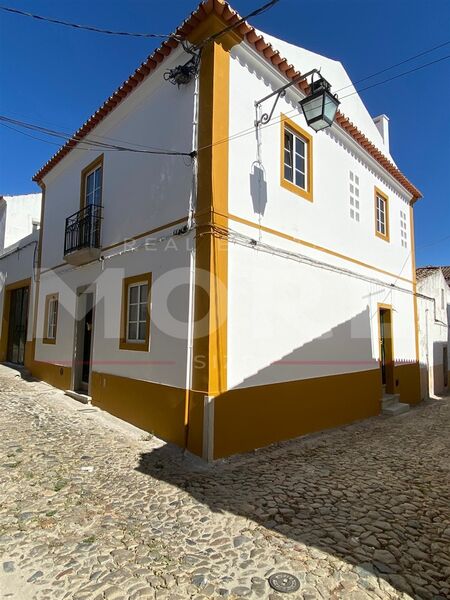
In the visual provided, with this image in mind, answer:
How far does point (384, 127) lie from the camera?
1111 cm

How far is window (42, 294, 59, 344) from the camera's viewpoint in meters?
9.96

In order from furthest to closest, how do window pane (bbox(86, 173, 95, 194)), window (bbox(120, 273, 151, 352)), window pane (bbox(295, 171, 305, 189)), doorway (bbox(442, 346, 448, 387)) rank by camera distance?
1. doorway (bbox(442, 346, 448, 387))
2. window pane (bbox(86, 173, 95, 194))
3. window pane (bbox(295, 171, 305, 189))
4. window (bbox(120, 273, 151, 352))

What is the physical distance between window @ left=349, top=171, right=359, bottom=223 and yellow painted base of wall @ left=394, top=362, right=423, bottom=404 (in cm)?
440

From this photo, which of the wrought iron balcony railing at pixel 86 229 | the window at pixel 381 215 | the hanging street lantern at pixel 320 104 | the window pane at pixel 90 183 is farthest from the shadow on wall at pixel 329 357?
the window pane at pixel 90 183

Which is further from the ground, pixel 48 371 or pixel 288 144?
pixel 288 144

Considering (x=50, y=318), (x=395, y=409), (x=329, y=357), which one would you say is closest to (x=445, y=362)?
(x=395, y=409)

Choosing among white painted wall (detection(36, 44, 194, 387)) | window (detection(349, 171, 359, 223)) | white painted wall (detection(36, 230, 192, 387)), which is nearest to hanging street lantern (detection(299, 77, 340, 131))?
white painted wall (detection(36, 44, 194, 387))

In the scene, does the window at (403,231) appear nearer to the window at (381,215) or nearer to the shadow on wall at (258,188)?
the window at (381,215)

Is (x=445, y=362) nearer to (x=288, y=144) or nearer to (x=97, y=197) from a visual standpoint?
(x=288, y=144)

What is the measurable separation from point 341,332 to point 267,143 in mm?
4011

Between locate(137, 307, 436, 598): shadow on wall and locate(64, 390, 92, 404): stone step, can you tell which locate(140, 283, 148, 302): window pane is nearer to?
locate(137, 307, 436, 598): shadow on wall

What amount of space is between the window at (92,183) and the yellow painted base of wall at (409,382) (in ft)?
29.0

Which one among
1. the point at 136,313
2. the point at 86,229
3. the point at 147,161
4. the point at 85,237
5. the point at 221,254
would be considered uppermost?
the point at 147,161

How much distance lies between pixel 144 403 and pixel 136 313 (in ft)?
5.27
